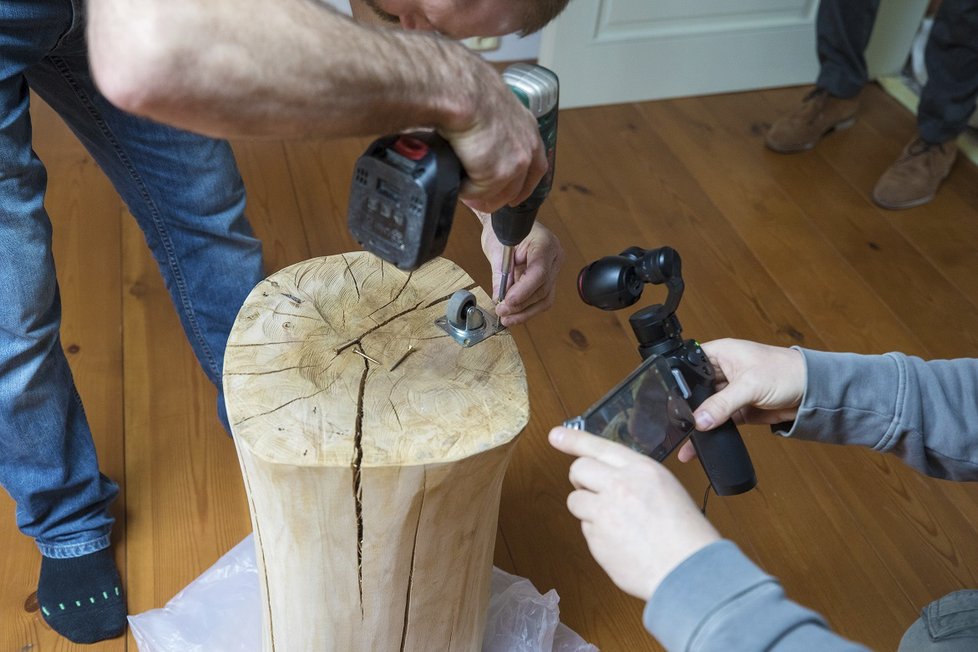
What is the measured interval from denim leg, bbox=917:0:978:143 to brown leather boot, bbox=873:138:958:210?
0.11 feet

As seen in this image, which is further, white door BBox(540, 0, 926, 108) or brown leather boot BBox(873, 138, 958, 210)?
white door BBox(540, 0, 926, 108)

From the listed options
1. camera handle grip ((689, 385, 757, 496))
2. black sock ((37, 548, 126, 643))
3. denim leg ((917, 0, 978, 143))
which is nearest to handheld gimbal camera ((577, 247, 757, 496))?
camera handle grip ((689, 385, 757, 496))

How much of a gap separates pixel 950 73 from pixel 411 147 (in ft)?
6.37

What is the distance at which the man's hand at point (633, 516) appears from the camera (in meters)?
0.77

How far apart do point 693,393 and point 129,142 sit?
2.83 ft

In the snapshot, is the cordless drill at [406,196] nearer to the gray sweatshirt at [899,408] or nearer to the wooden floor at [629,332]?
the gray sweatshirt at [899,408]

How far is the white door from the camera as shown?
2.40 m

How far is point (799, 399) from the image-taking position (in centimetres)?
103

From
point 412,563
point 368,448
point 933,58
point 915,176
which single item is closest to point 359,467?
point 368,448

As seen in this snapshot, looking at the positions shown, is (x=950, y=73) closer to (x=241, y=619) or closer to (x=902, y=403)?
(x=902, y=403)

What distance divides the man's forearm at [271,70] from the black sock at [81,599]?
903mm

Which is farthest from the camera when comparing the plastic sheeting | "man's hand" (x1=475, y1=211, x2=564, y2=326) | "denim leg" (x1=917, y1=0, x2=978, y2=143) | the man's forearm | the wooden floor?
"denim leg" (x1=917, y1=0, x2=978, y2=143)

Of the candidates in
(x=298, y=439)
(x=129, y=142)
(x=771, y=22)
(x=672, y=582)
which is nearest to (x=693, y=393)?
(x=672, y=582)

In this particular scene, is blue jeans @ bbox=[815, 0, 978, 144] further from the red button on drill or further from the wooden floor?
the red button on drill
